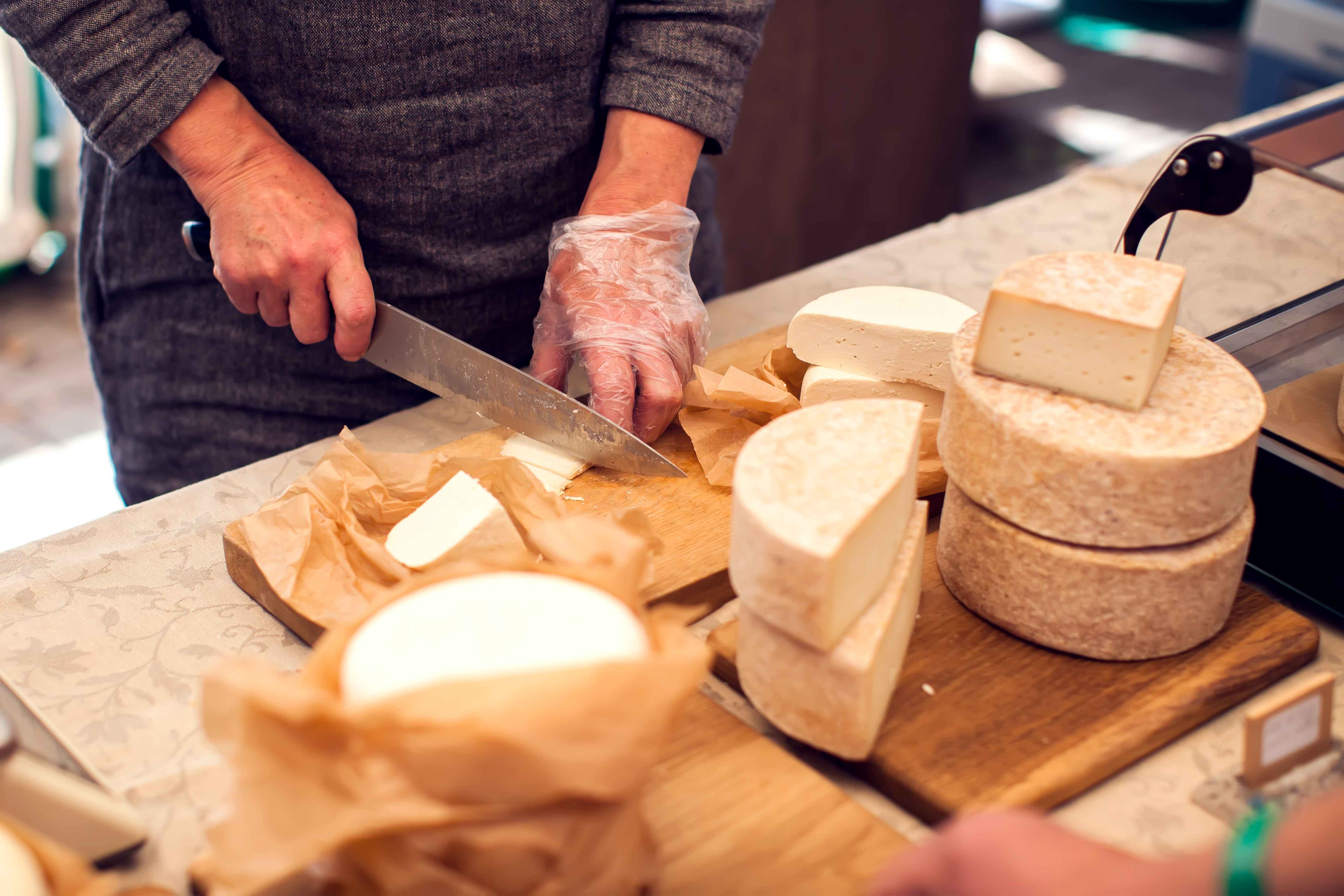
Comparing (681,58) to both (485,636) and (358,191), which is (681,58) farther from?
(485,636)

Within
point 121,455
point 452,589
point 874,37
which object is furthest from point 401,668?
point 874,37

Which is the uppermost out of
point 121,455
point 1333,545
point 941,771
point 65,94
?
point 65,94

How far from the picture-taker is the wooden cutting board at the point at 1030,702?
36.0 inches

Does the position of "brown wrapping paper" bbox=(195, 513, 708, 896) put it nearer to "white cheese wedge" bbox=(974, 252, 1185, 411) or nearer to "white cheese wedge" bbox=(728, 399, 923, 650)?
"white cheese wedge" bbox=(728, 399, 923, 650)

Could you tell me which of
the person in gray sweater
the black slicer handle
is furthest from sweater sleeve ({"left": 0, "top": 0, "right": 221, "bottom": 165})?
the black slicer handle

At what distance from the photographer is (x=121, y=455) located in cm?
165

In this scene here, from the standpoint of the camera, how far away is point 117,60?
1276 mm

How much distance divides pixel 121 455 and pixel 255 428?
0.26 m

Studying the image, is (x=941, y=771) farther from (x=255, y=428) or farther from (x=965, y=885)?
(x=255, y=428)

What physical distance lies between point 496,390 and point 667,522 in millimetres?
277

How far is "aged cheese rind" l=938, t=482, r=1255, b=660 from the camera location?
3.18 ft

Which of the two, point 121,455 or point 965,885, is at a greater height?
point 965,885

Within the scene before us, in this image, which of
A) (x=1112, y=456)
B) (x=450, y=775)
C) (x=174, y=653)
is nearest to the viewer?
(x=450, y=775)

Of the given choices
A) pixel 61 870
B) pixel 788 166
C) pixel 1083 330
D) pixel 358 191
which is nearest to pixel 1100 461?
pixel 1083 330
